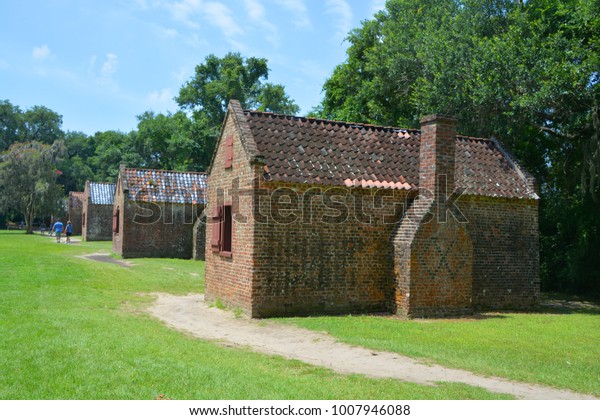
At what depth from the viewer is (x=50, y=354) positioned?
26.7ft

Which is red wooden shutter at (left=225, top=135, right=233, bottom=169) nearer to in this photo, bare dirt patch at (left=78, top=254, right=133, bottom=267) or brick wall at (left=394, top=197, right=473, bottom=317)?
brick wall at (left=394, top=197, right=473, bottom=317)

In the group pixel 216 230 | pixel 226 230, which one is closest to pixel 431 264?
pixel 226 230

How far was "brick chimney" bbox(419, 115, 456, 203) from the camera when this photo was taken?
14516mm

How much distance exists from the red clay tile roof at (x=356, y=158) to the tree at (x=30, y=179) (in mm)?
51862

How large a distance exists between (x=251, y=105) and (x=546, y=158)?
3903cm

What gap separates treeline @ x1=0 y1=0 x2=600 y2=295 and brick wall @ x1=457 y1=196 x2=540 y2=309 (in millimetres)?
3587

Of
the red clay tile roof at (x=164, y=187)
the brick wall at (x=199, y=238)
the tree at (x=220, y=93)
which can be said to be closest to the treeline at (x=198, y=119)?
the tree at (x=220, y=93)

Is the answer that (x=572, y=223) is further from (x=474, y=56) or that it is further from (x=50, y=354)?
(x=50, y=354)

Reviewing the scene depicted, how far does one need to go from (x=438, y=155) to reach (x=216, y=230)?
6.74m

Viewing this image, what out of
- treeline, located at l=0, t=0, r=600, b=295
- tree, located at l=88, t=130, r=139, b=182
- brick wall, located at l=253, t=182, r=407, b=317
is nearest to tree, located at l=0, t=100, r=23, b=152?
tree, located at l=88, t=130, r=139, b=182

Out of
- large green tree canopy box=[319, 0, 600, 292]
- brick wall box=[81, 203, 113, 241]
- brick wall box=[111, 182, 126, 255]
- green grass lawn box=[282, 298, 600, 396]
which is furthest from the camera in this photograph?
brick wall box=[81, 203, 113, 241]

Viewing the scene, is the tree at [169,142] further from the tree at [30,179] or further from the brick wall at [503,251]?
the brick wall at [503,251]

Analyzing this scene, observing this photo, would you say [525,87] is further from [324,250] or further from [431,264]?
[324,250]

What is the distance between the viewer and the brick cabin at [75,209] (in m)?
65.8
